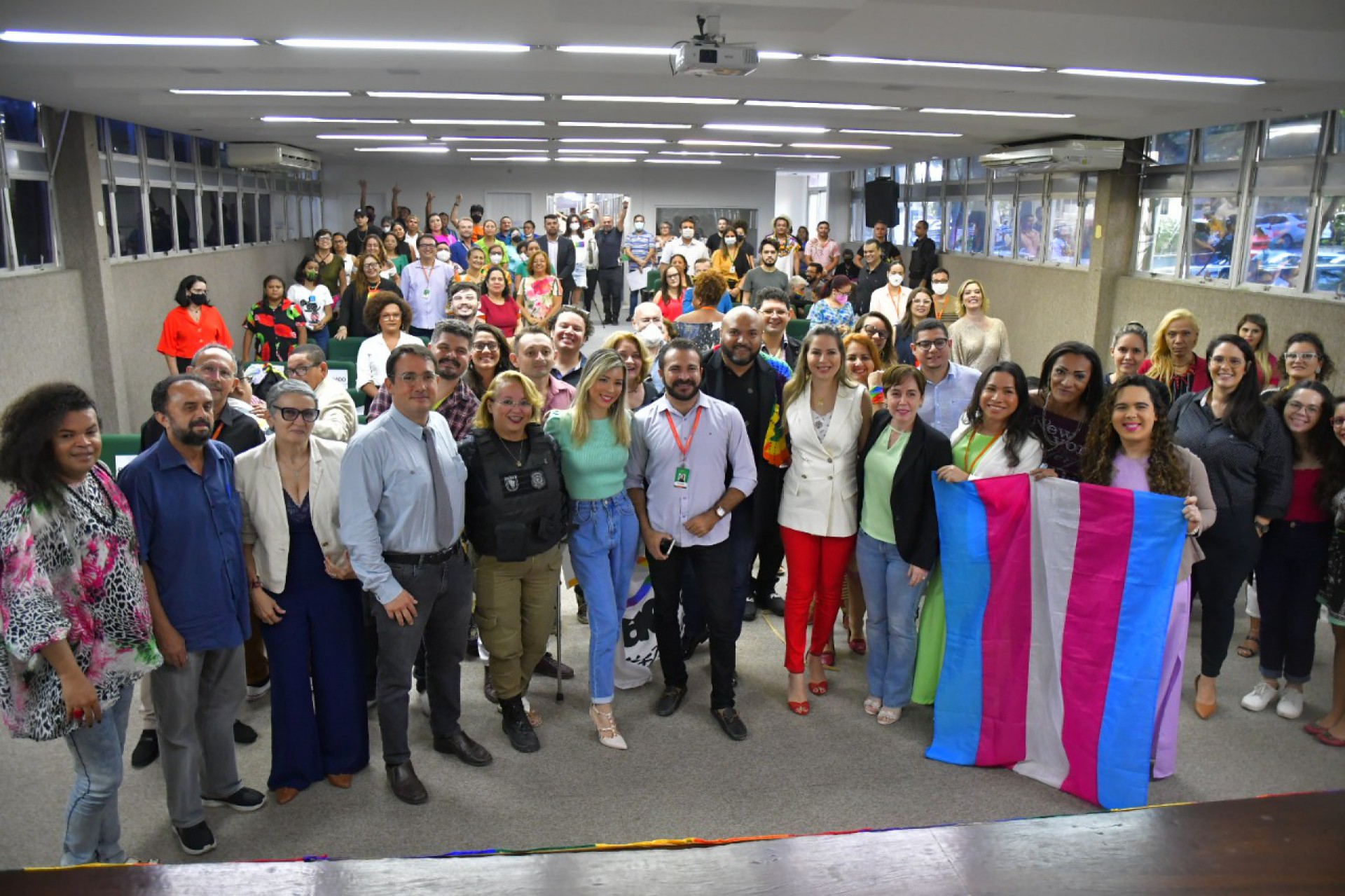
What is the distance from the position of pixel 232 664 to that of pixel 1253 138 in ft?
35.0

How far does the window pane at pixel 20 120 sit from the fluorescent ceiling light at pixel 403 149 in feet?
21.8

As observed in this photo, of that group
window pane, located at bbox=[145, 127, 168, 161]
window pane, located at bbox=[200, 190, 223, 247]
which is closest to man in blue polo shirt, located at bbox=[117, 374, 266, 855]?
window pane, located at bbox=[145, 127, 168, 161]

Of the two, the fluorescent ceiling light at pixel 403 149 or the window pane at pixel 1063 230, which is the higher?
the fluorescent ceiling light at pixel 403 149

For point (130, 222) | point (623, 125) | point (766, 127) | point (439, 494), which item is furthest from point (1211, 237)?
point (130, 222)

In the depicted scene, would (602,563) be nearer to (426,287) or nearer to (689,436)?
(689,436)

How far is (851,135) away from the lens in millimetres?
12617

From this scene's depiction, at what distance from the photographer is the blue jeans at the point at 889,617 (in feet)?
13.5

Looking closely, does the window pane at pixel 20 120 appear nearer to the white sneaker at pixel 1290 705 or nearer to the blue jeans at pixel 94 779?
the blue jeans at pixel 94 779

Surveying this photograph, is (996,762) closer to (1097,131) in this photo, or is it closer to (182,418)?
(182,418)

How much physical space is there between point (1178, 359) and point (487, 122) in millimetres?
8396

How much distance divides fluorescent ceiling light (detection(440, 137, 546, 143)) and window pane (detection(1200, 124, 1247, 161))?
8346mm

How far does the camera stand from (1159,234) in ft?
38.5

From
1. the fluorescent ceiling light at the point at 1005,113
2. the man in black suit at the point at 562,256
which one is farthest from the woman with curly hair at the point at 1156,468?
the man in black suit at the point at 562,256

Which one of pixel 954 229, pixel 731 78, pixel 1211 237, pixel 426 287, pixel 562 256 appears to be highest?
pixel 731 78
